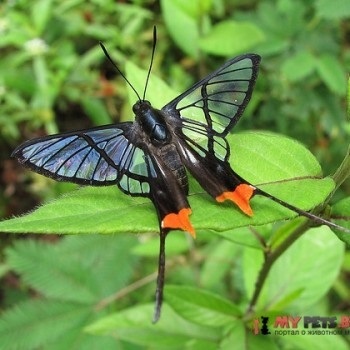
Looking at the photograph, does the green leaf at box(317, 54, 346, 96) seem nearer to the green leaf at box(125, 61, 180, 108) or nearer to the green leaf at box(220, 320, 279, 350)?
the green leaf at box(125, 61, 180, 108)

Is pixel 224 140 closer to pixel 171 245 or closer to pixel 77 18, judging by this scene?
pixel 171 245

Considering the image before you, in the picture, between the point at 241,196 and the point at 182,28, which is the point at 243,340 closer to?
the point at 241,196

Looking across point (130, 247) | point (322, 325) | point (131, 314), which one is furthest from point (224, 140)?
point (130, 247)

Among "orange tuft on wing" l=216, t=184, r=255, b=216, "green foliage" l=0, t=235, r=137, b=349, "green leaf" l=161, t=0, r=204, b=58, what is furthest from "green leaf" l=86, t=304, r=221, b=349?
"green leaf" l=161, t=0, r=204, b=58

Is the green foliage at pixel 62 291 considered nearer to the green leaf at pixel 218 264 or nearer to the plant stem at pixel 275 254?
the green leaf at pixel 218 264

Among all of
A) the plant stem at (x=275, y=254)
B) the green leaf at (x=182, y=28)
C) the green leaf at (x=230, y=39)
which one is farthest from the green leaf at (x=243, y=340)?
the green leaf at (x=182, y=28)
